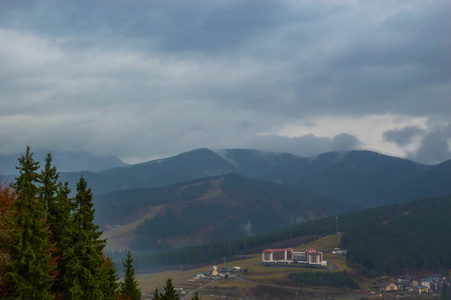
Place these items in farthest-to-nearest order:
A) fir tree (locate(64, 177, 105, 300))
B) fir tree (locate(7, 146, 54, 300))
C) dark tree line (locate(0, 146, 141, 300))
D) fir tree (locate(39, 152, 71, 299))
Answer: fir tree (locate(39, 152, 71, 299)) < fir tree (locate(64, 177, 105, 300)) < dark tree line (locate(0, 146, 141, 300)) < fir tree (locate(7, 146, 54, 300))

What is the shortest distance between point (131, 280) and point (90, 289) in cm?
3469

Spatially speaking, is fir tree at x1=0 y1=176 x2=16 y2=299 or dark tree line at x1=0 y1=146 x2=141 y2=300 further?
dark tree line at x1=0 y1=146 x2=141 y2=300

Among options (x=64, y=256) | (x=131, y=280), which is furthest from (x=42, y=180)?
(x=131, y=280)

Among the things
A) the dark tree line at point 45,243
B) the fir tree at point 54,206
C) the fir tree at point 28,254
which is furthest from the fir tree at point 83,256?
the fir tree at point 54,206

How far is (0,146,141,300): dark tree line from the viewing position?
47719mm

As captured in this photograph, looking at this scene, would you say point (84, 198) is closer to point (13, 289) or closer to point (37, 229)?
point (37, 229)

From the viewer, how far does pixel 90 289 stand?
53.3m

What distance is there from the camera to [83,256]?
176 ft

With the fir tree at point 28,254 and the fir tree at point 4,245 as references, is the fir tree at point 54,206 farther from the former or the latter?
the fir tree at point 4,245

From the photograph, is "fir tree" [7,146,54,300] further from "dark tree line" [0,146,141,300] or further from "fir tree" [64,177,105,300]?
"fir tree" [64,177,105,300]

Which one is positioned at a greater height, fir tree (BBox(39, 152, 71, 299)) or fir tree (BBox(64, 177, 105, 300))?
fir tree (BBox(39, 152, 71, 299))

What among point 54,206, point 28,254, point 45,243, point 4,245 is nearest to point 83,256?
point 45,243

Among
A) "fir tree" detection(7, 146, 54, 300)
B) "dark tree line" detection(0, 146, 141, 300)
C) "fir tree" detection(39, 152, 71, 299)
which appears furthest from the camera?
"fir tree" detection(39, 152, 71, 299)

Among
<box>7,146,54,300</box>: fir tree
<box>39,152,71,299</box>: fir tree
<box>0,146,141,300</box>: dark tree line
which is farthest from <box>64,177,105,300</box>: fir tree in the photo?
<box>39,152,71,299</box>: fir tree
